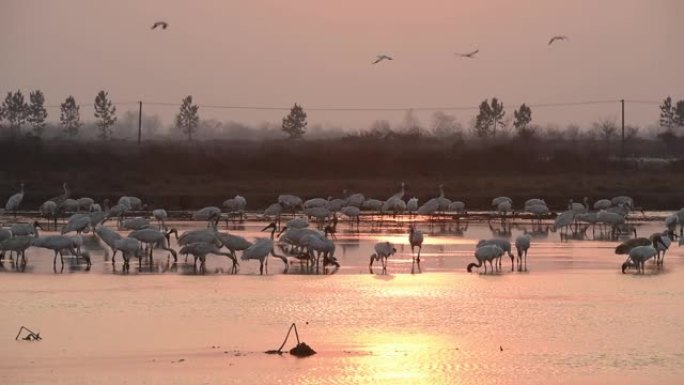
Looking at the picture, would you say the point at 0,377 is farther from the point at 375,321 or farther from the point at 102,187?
the point at 102,187

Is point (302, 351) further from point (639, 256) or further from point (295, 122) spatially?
point (295, 122)

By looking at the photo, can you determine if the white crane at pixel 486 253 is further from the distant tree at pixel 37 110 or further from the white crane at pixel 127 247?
the distant tree at pixel 37 110

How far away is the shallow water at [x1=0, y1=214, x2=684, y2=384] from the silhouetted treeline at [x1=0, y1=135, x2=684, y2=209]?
23.8 m

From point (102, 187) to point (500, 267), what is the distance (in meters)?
29.4

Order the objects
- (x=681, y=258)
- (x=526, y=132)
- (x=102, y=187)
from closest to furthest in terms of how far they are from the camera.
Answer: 1. (x=681, y=258)
2. (x=102, y=187)
3. (x=526, y=132)

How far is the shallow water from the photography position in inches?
523

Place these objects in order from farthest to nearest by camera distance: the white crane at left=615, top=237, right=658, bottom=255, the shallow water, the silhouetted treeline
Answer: the silhouetted treeline < the white crane at left=615, top=237, right=658, bottom=255 < the shallow water

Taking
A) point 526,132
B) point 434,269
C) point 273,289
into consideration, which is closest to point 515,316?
point 273,289

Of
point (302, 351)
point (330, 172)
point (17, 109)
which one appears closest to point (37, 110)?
point (17, 109)

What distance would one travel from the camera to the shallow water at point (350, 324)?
43.6ft

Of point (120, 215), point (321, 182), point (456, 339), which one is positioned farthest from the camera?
point (321, 182)

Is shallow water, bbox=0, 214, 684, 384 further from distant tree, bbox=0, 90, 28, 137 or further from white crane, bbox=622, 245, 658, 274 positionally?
distant tree, bbox=0, 90, 28, 137

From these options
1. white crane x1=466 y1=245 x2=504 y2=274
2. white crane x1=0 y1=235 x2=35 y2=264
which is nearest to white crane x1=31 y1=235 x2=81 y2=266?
white crane x1=0 y1=235 x2=35 y2=264

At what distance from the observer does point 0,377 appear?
12836mm
